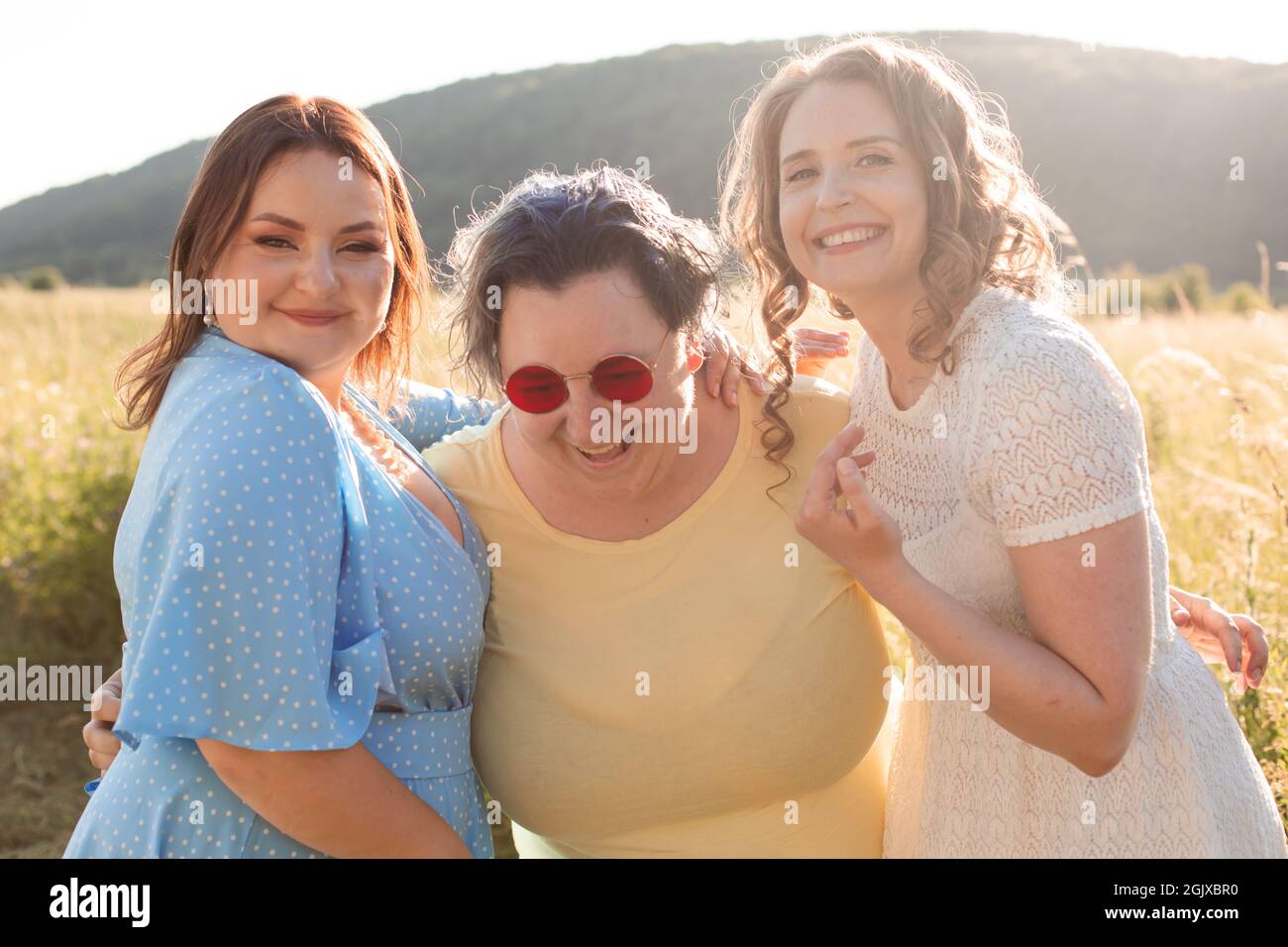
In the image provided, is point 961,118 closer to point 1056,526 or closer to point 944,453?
point 944,453

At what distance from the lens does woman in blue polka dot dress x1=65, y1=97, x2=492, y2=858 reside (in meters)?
1.91

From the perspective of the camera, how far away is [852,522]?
219 centimetres

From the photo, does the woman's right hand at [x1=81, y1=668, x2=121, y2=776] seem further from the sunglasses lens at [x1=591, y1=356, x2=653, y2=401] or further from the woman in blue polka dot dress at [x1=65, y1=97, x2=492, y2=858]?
the sunglasses lens at [x1=591, y1=356, x2=653, y2=401]

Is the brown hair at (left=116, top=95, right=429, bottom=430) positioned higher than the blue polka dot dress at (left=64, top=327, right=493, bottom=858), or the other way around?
the brown hair at (left=116, top=95, right=429, bottom=430)

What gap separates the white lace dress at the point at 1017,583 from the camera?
207cm

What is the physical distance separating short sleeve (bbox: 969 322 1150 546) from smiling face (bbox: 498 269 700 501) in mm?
732

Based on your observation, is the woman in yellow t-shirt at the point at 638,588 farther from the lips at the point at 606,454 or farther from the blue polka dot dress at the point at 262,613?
the blue polka dot dress at the point at 262,613

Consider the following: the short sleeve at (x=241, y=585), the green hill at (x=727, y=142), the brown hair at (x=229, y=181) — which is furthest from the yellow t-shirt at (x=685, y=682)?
the green hill at (x=727, y=142)

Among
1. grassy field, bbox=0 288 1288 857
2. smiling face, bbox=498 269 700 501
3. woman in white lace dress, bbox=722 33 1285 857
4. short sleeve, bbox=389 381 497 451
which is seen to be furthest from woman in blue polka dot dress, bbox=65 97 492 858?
grassy field, bbox=0 288 1288 857

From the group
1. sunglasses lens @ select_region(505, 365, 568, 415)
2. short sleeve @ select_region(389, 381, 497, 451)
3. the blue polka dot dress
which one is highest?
sunglasses lens @ select_region(505, 365, 568, 415)

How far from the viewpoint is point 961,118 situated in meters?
2.53

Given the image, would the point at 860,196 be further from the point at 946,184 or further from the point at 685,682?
the point at 685,682

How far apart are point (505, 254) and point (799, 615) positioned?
105cm
